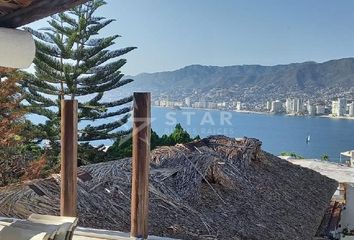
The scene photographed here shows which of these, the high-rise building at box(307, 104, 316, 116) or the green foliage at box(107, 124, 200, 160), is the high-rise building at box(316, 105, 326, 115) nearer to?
the high-rise building at box(307, 104, 316, 116)

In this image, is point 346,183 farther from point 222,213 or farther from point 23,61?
point 23,61

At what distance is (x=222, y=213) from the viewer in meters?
3.71

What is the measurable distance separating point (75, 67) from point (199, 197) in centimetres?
838

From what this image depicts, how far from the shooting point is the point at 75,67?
455 inches

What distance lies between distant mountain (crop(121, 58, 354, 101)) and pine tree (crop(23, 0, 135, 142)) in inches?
354

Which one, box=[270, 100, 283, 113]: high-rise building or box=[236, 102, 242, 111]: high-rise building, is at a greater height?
box=[236, 102, 242, 111]: high-rise building

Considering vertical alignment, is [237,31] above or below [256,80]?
above

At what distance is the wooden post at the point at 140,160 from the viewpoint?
2441 millimetres

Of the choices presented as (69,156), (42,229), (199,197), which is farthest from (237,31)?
(42,229)

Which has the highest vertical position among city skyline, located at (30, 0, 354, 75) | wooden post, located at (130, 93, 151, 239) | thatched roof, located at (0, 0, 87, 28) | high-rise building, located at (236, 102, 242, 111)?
city skyline, located at (30, 0, 354, 75)

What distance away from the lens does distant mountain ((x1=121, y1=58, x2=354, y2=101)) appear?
23.8 m

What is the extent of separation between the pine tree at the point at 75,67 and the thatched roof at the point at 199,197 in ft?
22.0

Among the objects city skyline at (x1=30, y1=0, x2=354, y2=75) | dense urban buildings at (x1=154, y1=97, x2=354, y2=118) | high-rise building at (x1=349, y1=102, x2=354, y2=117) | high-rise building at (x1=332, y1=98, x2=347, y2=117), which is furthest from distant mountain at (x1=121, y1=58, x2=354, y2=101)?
high-rise building at (x1=349, y1=102, x2=354, y2=117)

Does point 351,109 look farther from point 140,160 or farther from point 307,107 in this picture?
point 140,160
